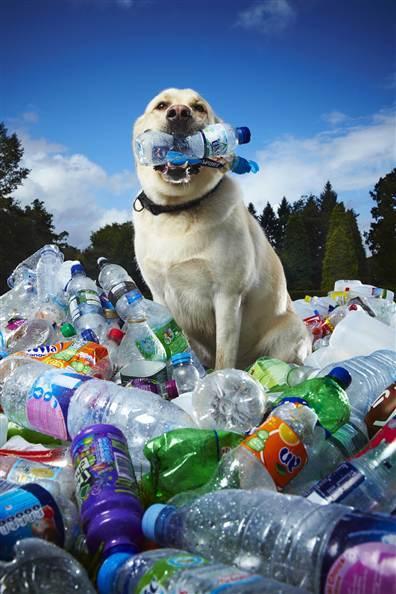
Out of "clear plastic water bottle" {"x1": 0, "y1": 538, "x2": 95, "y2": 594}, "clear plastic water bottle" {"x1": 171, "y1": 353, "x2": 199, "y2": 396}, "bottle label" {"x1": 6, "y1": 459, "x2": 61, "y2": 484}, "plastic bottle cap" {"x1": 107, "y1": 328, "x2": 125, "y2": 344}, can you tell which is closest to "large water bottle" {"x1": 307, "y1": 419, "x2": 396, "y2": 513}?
"clear plastic water bottle" {"x1": 0, "y1": 538, "x2": 95, "y2": 594}

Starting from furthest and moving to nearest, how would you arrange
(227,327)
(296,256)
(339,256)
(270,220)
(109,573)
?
(270,220), (296,256), (339,256), (227,327), (109,573)

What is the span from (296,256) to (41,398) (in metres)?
23.3

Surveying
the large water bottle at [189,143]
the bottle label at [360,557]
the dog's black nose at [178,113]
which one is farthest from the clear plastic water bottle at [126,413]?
the dog's black nose at [178,113]

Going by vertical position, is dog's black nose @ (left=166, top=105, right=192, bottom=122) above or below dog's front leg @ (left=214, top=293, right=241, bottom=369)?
above

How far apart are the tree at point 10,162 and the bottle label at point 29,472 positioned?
23.9 m

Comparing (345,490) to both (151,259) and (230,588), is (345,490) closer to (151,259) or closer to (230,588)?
(230,588)

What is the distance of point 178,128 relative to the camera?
3221 millimetres

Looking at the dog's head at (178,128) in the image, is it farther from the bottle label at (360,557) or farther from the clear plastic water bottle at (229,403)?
the bottle label at (360,557)

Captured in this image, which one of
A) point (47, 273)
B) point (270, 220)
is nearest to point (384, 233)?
point (270, 220)

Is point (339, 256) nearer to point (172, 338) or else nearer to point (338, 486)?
point (172, 338)

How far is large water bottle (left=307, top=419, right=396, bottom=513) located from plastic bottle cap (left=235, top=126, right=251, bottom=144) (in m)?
2.22

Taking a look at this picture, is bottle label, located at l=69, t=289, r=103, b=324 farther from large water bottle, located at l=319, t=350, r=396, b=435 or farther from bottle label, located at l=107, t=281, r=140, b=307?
large water bottle, located at l=319, t=350, r=396, b=435

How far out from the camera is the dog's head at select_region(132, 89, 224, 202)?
322 cm

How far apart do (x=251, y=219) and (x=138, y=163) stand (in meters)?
0.83
